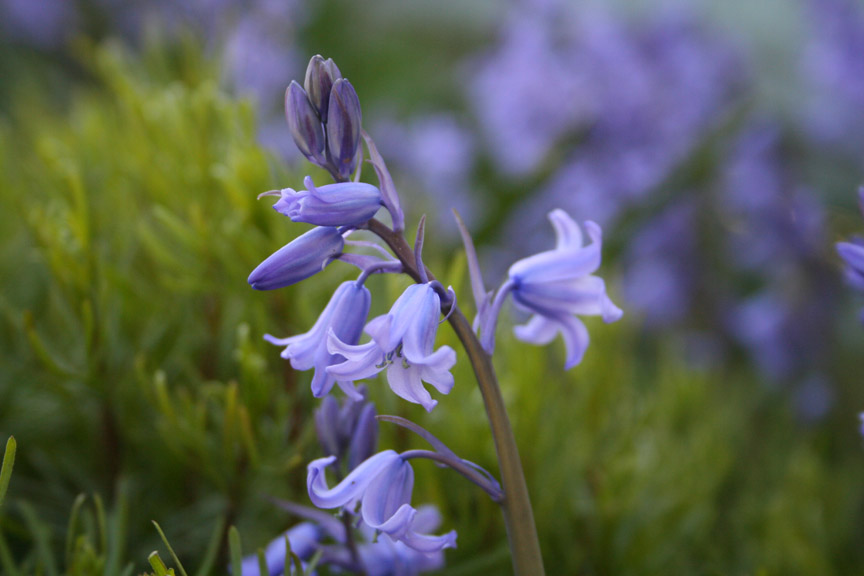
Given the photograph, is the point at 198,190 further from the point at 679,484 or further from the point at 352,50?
the point at 352,50

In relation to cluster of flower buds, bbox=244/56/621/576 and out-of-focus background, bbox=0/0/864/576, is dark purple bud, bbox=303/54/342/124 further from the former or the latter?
out-of-focus background, bbox=0/0/864/576

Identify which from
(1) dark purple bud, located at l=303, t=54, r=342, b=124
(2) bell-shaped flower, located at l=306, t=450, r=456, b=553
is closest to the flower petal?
(2) bell-shaped flower, located at l=306, t=450, r=456, b=553

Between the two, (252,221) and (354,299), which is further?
(252,221)

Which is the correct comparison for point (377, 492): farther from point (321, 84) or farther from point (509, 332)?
point (509, 332)

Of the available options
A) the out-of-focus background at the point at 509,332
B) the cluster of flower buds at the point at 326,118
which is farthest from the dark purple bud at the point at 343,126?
the out-of-focus background at the point at 509,332

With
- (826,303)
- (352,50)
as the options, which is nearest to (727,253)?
(826,303)

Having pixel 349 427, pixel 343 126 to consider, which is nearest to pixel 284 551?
pixel 349 427
